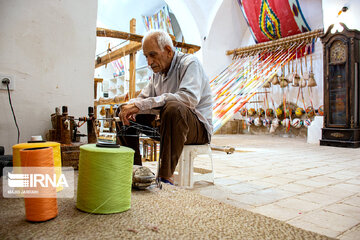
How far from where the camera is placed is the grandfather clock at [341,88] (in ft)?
14.3

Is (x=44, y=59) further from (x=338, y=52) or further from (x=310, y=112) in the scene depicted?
(x=310, y=112)

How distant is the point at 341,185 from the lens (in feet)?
5.92

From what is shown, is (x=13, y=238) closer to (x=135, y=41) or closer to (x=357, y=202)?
(x=357, y=202)

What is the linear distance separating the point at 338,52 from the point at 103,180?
4.86m

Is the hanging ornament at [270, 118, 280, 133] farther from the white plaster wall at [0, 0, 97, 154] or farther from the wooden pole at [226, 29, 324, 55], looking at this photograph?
the white plaster wall at [0, 0, 97, 154]

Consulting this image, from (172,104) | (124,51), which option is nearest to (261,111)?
(124,51)

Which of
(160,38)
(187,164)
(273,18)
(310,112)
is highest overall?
(273,18)

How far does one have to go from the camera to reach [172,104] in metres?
1.39

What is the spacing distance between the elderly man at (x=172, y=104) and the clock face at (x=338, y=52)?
3888mm

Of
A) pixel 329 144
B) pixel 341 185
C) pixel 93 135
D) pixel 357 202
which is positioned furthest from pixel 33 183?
pixel 329 144

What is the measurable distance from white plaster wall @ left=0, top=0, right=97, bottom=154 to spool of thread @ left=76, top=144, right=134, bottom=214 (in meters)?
1.37

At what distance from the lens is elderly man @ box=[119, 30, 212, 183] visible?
1372 mm

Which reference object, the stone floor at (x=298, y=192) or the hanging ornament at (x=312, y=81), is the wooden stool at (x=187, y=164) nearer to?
the stone floor at (x=298, y=192)

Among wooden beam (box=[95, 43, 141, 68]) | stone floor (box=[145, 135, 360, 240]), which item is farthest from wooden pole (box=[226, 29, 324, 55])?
stone floor (box=[145, 135, 360, 240])
